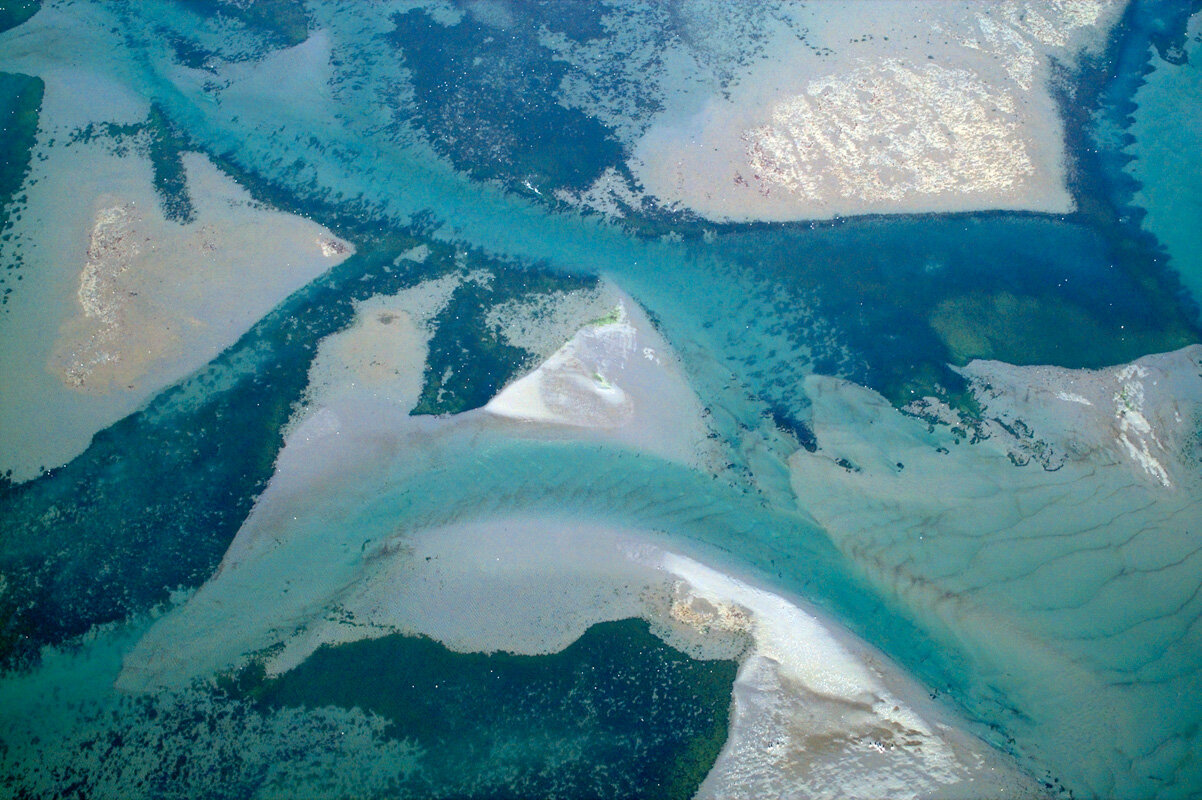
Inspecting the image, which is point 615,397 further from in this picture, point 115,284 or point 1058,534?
point 115,284

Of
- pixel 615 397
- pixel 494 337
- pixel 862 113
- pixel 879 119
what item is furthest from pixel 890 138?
pixel 494 337

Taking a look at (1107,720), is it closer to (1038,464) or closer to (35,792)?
(1038,464)

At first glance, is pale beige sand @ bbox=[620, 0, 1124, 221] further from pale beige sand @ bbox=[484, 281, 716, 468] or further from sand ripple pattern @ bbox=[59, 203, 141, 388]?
sand ripple pattern @ bbox=[59, 203, 141, 388]

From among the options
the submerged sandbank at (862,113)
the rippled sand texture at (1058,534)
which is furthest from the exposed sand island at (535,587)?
the submerged sandbank at (862,113)

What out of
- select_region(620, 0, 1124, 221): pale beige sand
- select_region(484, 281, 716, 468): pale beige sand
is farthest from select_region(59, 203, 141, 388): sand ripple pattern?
select_region(620, 0, 1124, 221): pale beige sand

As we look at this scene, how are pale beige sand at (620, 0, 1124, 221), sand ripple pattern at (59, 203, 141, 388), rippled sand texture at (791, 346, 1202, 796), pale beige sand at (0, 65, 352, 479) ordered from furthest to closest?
pale beige sand at (620, 0, 1124, 221) → sand ripple pattern at (59, 203, 141, 388) → pale beige sand at (0, 65, 352, 479) → rippled sand texture at (791, 346, 1202, 796)

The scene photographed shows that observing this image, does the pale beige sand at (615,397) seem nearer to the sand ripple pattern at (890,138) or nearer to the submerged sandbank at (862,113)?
the submerged sandbank at (862,113)

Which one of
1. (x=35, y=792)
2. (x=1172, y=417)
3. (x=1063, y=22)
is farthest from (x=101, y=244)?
(x=1063, y=22)
